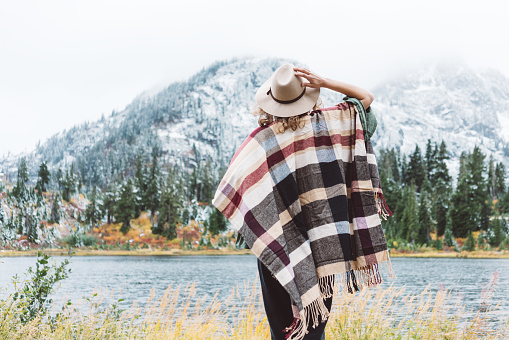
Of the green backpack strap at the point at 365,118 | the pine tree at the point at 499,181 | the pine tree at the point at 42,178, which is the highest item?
the pine tree at the point at 42,178

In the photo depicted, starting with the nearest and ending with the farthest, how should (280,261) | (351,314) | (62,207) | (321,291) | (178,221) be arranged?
(280,261) < (321,291) < (351,314) < (178,221) < (62,207)

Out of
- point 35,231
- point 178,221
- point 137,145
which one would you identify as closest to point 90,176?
point 137,145

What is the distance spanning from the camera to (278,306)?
2820 millimetres

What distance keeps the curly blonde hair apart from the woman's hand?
15cm

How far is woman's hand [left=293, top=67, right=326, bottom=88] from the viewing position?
2.79 m

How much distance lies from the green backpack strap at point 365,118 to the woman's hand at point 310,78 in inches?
9.4

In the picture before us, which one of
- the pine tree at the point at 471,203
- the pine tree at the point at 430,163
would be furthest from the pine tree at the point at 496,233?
the pine tree at the point at 430,163

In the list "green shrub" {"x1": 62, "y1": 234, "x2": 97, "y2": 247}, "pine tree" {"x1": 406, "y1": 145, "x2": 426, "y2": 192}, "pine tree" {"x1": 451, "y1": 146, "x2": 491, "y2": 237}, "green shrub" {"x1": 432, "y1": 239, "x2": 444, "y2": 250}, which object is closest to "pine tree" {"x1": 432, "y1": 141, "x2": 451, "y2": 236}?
"pine tree" {"x1": 451, "y1": 146, "x2": 491, "y2": 237}

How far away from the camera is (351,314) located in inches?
205

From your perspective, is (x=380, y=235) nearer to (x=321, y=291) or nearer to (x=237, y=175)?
(x=321, y=291)

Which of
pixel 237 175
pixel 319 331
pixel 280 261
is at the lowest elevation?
pixel 319 331

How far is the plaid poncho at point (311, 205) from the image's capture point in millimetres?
2697

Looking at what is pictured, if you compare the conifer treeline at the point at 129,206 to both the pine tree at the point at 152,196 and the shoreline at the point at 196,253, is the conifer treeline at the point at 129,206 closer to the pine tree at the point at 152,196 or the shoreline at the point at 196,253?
the pine tree at the point at 152,196

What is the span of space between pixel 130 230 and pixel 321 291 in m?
97.2
